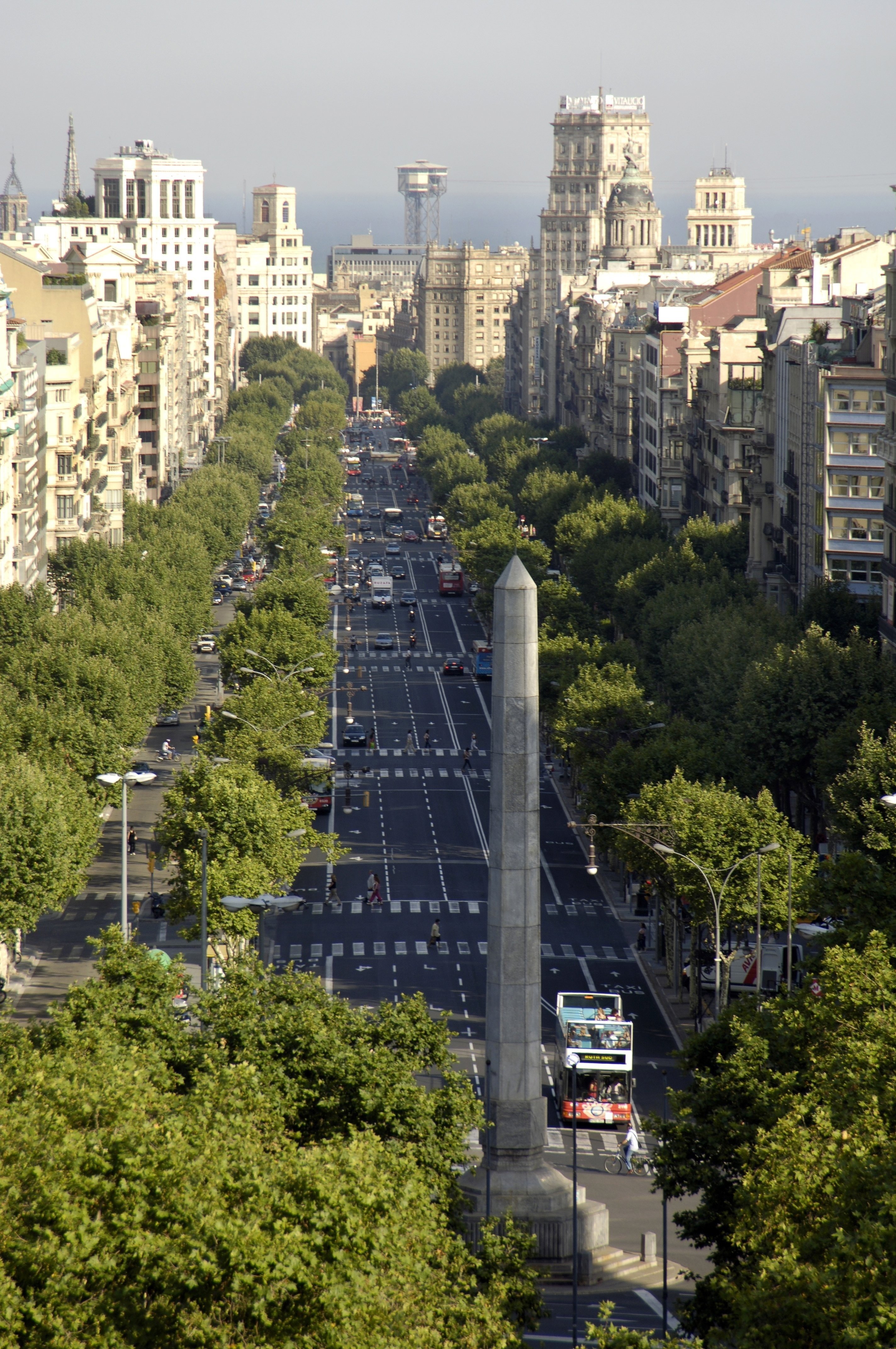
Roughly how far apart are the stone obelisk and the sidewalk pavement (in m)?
11.8

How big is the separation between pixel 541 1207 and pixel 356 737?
65635 millimetres

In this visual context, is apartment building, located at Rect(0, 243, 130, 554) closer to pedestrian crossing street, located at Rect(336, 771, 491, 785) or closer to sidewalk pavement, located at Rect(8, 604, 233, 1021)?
sidewalk pavement, located at Rect(8, 604, 233, 1021)

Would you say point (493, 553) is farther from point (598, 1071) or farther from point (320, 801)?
point (598, 1071)

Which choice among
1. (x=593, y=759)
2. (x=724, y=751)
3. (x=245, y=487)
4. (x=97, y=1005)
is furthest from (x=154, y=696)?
(x=245, y=487)

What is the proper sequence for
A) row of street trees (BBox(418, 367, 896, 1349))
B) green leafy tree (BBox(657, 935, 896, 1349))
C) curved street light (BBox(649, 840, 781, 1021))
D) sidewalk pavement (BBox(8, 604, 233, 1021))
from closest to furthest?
green leafy tree (BBox(657, 935, 896, 1349)) < row of street trees (BBox(418, 367, 896, 1349)) < curved street light (BBox(649, 840, 781, 1021)) < sidewalk pavement (BBox(8, 604, 233, 1021))

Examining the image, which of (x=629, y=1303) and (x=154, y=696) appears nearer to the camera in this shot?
(x=629, y=1303)

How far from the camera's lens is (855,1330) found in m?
27.1

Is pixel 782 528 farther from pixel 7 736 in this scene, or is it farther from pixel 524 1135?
pixel 524 1135

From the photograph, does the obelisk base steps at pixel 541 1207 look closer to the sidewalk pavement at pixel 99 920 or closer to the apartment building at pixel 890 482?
the sidewalk pavement at pixel 99 920

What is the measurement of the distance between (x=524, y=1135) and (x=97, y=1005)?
9.82m

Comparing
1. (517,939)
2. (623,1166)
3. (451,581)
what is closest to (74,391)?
(451,581)

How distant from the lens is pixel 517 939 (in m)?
42.8

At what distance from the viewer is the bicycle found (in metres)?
52.2

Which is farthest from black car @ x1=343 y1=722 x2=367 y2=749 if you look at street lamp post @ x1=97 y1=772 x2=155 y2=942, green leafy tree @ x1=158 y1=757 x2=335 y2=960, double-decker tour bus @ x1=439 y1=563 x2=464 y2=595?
double-decker tour bus @ x1=439 y1=563 x2=464 y2=595
